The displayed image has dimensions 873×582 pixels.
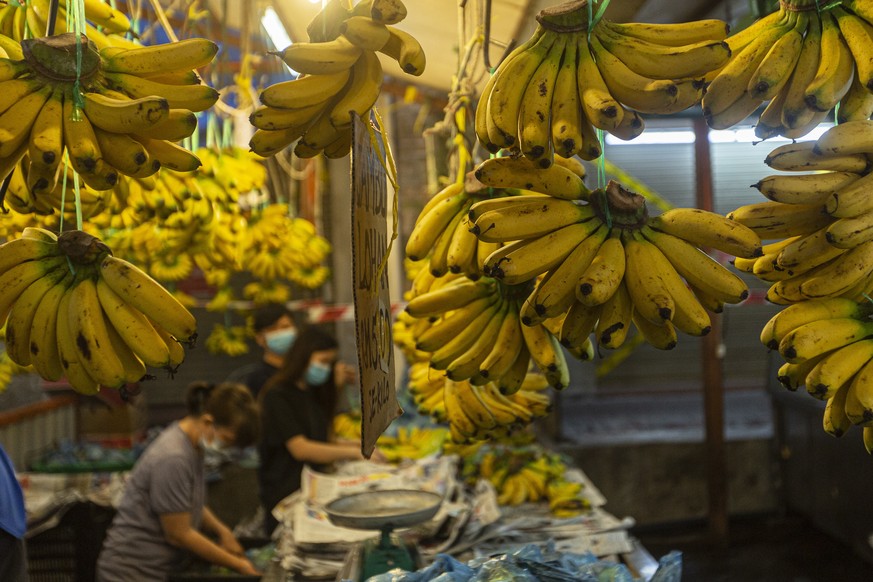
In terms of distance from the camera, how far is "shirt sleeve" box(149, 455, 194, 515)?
3291 millimetres

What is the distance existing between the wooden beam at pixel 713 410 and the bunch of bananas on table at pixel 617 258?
4717 mm

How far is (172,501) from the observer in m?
3.30

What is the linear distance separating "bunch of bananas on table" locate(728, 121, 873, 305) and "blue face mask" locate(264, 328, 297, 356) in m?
3.67

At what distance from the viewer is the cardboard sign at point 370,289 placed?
1.21m

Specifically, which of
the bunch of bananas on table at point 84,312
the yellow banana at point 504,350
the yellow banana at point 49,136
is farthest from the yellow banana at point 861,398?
the yellow banana at point 49,136

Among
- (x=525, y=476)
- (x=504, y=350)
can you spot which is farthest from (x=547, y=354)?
(x=525, y=476)

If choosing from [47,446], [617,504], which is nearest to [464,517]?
[617,504]

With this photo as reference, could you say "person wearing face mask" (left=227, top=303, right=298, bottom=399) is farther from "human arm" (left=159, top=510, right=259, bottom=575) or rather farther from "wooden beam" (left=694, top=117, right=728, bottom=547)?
"wooden beam" (left=694, top=117, right=728, bottom=547)

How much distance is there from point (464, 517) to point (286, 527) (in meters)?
0.71

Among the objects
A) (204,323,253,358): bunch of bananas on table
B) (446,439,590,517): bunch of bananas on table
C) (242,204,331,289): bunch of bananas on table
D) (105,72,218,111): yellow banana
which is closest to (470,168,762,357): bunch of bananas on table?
(105,72,218,111): yellow banana

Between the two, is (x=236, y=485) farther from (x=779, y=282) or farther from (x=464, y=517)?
(x=779, y=282)

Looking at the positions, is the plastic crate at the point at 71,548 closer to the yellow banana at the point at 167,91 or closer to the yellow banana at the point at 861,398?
the yellow banana at the point at 167,91

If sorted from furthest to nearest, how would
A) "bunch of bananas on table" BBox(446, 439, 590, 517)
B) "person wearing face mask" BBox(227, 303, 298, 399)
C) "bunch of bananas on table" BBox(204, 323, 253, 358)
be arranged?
"bunch of bananas on table" BBox(204, 323, 253, 358), "person wearing face mask" BBox(227, 303, 298, 399), "bunch of bananas on table" BBox(446, 439, 590, 517)

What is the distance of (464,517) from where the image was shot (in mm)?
2869
